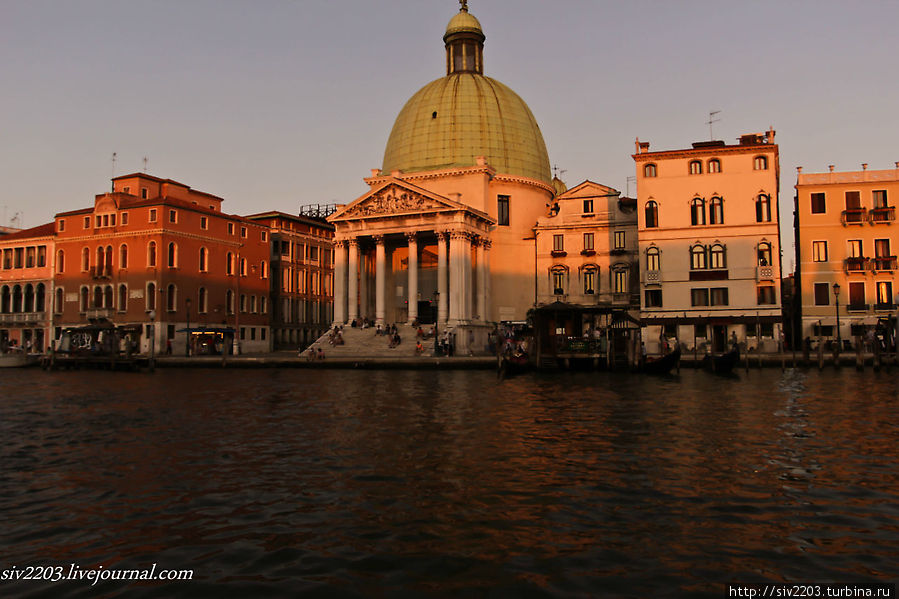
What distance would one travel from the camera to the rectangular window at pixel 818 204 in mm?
51062

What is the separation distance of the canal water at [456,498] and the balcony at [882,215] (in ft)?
111

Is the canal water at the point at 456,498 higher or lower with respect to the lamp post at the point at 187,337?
lower

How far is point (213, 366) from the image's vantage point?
48.7 metres

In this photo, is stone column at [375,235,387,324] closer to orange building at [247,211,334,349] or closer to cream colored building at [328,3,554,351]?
cream colored building at [328,3,554,351]

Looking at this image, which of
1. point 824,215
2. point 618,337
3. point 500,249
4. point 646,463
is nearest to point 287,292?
point 500,249

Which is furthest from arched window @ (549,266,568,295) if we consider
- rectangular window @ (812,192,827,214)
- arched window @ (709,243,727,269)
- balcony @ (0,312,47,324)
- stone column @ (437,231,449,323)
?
balcony @ (0,312,47,324)

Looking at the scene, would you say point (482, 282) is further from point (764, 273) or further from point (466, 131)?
point (764, 273)

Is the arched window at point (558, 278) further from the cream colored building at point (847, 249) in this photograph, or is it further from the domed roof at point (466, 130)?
the cream colored building at point (847, 249)

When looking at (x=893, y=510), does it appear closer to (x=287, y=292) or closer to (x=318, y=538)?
(x=318, y=538)

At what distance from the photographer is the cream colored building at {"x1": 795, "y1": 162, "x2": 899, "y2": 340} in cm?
4953

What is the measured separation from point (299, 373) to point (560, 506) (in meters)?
32.9

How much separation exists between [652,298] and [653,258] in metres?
2.93

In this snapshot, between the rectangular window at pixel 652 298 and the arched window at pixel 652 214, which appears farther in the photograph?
the arched window at pixel 652 214

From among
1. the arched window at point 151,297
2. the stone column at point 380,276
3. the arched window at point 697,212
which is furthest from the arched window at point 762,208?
the arched window at point 151,297
